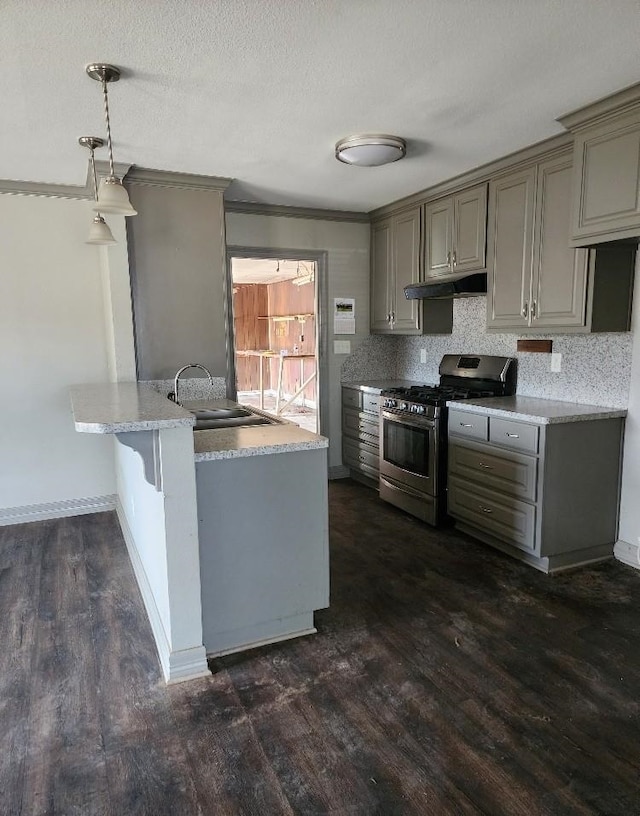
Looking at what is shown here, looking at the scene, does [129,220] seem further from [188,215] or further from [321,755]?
[321,755]

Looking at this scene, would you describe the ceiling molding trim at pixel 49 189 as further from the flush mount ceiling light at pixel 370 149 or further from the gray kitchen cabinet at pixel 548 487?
the gray kitchen cabinet at pixel 548 487

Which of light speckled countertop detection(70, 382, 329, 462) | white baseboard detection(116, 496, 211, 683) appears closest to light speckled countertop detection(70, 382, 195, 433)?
light speckled countertop detection(70, 382, 329, 462)

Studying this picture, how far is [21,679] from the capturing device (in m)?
2.11

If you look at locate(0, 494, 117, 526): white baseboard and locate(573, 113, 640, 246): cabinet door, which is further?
locate(0, 494, 117, 526): white baseboard

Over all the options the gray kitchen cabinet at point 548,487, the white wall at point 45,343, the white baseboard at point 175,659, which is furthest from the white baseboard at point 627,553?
the white wall at point 45,343

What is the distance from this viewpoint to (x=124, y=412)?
2.04m

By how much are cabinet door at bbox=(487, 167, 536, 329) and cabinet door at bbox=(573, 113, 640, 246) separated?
46 cm

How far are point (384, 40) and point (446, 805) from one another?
246cm

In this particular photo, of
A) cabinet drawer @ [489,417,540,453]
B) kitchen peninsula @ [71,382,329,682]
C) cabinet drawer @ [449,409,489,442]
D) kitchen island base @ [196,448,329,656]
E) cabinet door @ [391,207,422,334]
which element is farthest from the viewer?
cabinet door @ [391,207,422,334]

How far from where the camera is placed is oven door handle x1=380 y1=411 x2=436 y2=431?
357 cm

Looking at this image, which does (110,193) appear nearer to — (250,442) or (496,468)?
(250,442)

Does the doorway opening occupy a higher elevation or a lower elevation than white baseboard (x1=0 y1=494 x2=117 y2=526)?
higher

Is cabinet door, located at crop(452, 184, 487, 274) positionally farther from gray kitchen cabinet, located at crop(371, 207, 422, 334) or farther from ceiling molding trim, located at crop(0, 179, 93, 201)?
ceiling molding trim, located at crop(0, 179, 93, 201)

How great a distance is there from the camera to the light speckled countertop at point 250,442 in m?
2.12
